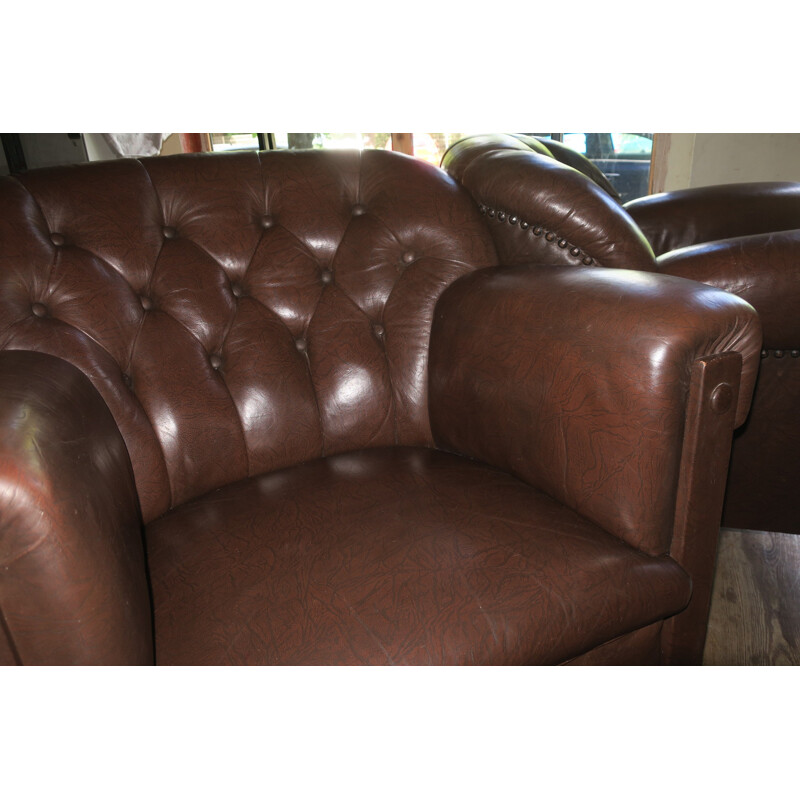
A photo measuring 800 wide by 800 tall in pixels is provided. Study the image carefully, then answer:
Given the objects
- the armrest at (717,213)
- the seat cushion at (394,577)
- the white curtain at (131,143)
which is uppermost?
the white curtain at (131,143)

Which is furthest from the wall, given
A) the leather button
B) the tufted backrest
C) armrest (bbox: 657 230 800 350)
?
the leather button

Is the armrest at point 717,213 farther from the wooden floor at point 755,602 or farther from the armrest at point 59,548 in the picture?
the armrest at point 59,548

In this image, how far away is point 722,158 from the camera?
141 inches

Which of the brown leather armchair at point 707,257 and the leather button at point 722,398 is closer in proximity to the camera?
the leather button at point 722,398

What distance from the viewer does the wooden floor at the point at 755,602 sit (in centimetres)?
129

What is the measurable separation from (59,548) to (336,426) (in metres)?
0.65

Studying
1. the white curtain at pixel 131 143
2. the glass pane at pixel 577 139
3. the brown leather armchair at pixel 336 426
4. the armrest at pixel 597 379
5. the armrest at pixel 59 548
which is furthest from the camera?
the glass pane at pixel 577 139

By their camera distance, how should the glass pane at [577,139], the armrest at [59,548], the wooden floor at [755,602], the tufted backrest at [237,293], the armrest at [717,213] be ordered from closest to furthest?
the armrest at [59,548] → the tufted backrest at [237,293] → the wooden floor at [755,602] → the armrest at [717,213] → the glass pane at [577,139]

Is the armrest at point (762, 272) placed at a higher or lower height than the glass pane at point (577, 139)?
lower

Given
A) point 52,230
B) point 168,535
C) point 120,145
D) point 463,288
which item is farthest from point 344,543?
point 120,145

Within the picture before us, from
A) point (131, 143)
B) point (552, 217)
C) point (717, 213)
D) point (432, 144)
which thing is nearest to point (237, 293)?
point (552, 217)

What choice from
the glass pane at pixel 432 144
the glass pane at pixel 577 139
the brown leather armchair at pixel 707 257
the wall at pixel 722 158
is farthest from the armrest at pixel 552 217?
the glass pane at pixel 432 144

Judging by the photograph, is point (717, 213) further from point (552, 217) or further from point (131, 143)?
point (131, 143)

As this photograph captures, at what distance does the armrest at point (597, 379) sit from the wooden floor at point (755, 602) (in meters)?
0.56
